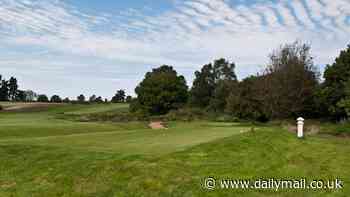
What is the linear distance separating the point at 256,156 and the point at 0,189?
6.64 meters

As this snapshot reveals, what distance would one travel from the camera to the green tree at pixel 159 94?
6875 centimetres

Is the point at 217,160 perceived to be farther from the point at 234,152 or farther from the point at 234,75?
the point at 234,75

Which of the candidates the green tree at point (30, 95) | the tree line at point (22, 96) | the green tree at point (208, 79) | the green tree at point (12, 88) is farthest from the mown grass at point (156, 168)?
the green tree at point (30, 95)

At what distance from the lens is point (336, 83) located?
140ft

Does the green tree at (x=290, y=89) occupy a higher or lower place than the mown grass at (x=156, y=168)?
higher

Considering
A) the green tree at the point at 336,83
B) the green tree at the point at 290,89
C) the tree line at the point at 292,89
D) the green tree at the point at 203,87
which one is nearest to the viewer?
the green tree at the point at 336,83

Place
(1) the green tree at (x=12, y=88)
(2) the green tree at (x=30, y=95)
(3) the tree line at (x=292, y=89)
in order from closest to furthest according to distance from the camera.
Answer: (3) the tree line at (x=292, y=89) → (1) the green tree at (x=12, y=88) → (2) the green tree at (x=30, y=95)

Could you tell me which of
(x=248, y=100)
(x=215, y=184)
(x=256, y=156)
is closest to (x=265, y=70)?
(x=248, y=100)

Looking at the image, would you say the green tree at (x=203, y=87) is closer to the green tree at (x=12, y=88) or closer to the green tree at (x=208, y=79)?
the green tree at (x=208, y=79)

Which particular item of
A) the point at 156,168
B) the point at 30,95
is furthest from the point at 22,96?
the point at 156,168

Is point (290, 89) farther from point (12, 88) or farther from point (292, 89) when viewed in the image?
point (12, 88)

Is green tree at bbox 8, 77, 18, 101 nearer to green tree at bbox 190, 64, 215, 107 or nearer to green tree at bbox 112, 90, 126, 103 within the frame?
green tree at bbox 112, 90, 126, 103

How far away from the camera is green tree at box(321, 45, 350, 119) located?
41594mm

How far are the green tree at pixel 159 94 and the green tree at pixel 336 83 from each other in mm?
Answer: 32136
